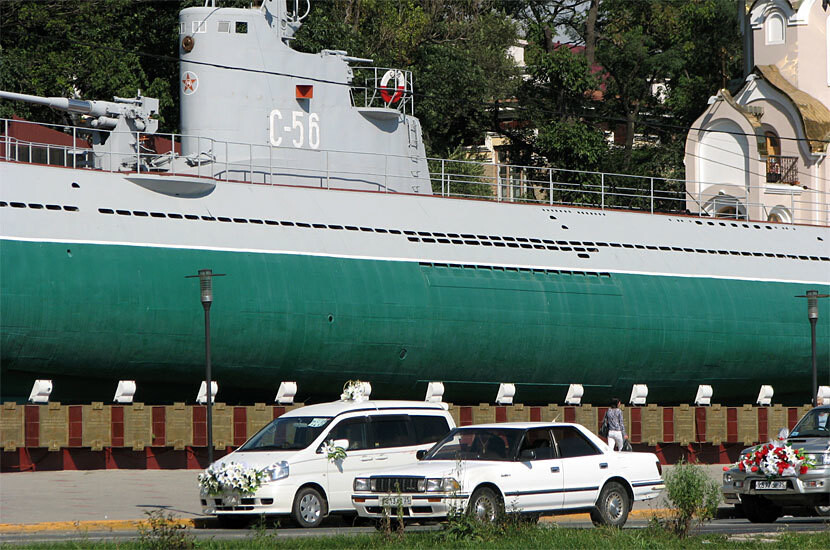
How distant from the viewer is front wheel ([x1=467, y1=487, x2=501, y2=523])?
14305 millimetres

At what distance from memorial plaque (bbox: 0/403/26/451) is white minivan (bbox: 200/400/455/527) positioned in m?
6.19

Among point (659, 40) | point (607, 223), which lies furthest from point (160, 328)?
point (659, 40)

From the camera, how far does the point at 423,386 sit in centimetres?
2630

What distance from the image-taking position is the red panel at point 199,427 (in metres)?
22.5

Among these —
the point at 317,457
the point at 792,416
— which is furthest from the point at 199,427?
the point at 792,416

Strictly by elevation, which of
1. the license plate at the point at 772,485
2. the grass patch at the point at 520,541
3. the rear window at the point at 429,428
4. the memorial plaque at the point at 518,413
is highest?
the rear window at the point at 429,428

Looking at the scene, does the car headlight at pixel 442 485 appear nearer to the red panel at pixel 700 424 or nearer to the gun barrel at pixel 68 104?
the red panel at pixel 700 424

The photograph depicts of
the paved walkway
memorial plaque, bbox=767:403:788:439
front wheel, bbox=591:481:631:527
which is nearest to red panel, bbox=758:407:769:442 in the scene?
memorial plaque, bbox=767:403:788:439

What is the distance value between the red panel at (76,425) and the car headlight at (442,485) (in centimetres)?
933

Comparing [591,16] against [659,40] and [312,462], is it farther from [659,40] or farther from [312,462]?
[312,462]

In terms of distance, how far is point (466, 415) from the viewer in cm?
2472

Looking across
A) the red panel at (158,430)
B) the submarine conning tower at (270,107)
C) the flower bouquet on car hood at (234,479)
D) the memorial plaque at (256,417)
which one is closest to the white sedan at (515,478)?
the flower bouquet on car hood at (234,479)

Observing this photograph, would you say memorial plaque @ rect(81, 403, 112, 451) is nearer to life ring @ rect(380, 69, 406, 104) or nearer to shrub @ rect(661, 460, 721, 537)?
life ring @ rect(380, 69, 406, 104)

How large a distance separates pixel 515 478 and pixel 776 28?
102 ft
